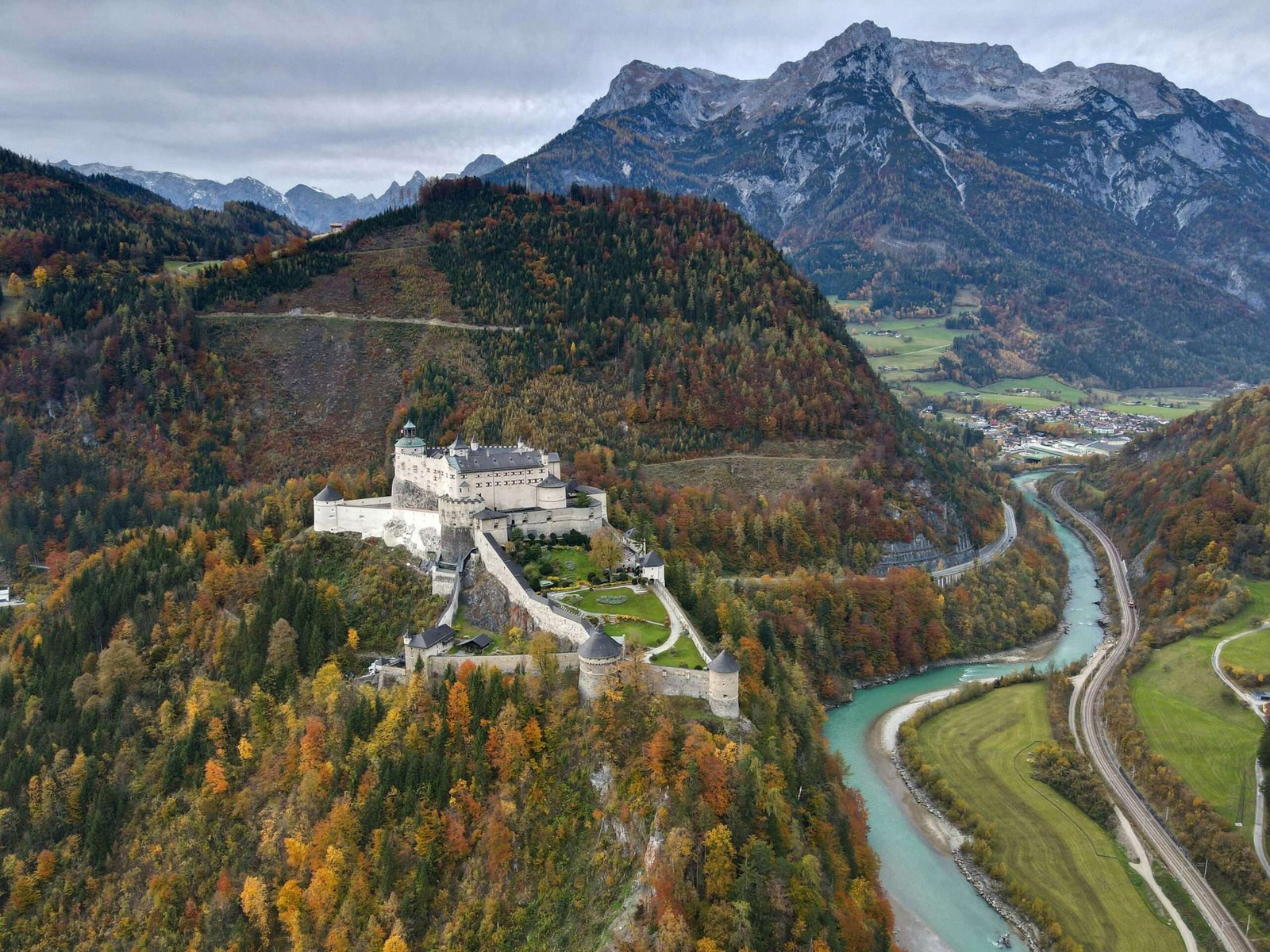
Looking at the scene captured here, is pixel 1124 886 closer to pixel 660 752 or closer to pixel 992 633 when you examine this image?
pixel 660 752

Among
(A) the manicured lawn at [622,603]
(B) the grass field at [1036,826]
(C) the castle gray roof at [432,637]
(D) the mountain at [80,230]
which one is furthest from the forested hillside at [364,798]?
(D) the mountain at [80,230]

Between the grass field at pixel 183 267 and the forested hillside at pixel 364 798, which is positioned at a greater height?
the grass field at pixel 183 267

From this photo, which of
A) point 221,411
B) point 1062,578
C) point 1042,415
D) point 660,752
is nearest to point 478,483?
point 660,752

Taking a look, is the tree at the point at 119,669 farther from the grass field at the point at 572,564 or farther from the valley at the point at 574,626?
the grass field at the point at 572,564

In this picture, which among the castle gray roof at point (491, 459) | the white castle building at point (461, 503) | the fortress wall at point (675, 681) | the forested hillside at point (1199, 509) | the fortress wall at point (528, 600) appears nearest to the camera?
the fortress wall at point (675, 681)

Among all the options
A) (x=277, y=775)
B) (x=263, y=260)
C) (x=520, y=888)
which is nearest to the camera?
(x=520, y=888)

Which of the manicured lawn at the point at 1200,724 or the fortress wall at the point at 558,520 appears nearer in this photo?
the manicured lawn at the point at 1200,724

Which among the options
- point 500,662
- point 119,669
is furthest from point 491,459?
point 119,669
